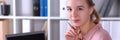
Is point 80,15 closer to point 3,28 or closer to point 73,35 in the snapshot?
point 73,35

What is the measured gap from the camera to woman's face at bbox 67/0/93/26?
92cm

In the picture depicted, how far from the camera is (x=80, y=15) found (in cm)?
→ 93

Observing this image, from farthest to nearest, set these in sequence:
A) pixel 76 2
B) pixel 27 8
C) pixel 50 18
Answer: pixel 27 8 < pixel 50 18 < pixel 76 2

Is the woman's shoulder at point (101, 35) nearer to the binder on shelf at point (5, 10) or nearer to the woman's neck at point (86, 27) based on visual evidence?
the woman's neck at point (86, 27)

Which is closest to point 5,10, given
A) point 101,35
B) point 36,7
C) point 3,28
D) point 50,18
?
point 3,28

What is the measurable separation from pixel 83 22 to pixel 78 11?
57mm

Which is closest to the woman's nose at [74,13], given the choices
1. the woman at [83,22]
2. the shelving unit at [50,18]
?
the woman at [83,22]

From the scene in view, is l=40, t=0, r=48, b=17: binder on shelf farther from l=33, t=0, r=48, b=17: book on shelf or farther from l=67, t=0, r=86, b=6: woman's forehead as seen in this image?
l=67, t=0, r=86, b=6: woman's forehead

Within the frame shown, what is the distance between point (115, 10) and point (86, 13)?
86 centimetres

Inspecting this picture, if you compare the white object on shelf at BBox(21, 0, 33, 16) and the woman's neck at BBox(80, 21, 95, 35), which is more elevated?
the white object on shelf at BBox(21, 0, 33, 16)

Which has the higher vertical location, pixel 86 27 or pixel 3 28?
pixel 86 27

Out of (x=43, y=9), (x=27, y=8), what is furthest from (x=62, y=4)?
(x=27, y=8)

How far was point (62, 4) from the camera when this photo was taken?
1.63m

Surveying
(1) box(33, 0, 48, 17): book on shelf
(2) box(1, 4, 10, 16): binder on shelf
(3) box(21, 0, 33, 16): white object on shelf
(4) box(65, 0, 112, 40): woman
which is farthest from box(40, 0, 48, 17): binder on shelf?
(4) box(65, 0, 112, 40): woman
